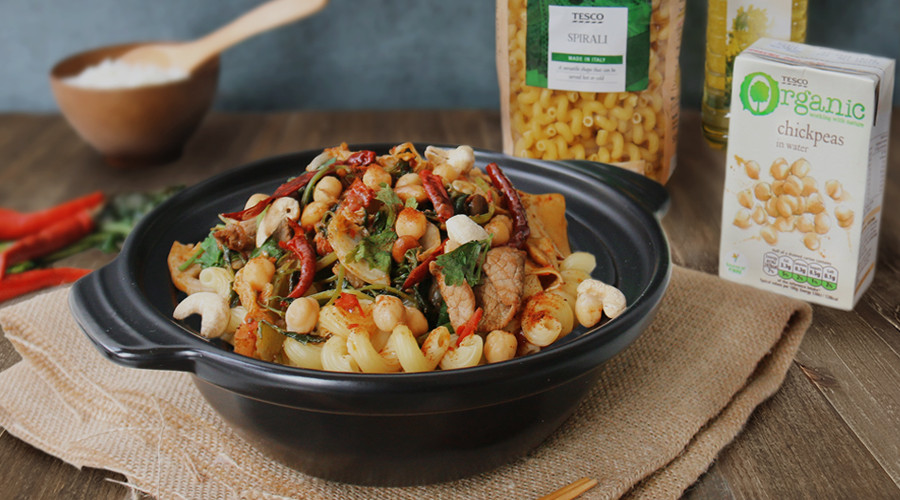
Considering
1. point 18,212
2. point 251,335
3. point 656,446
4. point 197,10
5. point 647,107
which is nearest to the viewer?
point 251,335

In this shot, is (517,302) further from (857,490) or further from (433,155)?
(857,490)

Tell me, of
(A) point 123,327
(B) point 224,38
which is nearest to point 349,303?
(A) point 123,327

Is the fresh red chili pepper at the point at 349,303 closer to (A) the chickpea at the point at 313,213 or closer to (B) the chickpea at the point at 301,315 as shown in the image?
(B) the chickpea at the point at 301,315

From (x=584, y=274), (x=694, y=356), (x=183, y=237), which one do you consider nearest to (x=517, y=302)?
(x=584, y=274)

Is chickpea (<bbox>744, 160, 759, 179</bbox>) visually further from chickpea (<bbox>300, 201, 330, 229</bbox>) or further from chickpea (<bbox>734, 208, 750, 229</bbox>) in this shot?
chickpea (<bbox>300, 201, 330, 229</bbox>)

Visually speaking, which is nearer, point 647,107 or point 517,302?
point 517,302
